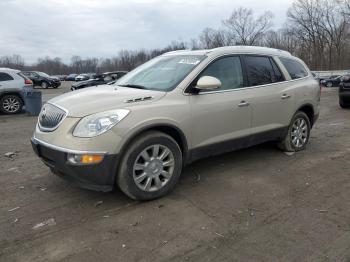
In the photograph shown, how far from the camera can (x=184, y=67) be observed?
4.71 metres

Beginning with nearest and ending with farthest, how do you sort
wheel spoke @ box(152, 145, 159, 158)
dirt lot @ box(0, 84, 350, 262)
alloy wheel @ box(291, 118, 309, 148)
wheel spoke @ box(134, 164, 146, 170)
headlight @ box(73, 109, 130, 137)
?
dirt lot @ box(0, 84, 350, 262)
headlight @ box(73, 109, 130, 137)
wheel spoke @ box(134, 164, 146, 170)
wheel spoke @ box(152, 145, 159, 158)
alloy wheel @ box(291, 118, 309, 148)

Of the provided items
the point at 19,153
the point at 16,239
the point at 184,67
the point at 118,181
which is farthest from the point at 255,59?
the point at 19,153

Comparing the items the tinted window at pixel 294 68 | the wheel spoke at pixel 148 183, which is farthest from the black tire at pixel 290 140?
the wheel spoke at pixel 148 183

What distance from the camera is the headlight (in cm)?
372

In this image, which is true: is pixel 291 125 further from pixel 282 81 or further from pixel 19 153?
pixel 19 153

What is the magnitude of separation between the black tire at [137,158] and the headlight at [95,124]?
34cm

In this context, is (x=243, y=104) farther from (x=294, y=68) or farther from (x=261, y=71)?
(x=294, y=68)

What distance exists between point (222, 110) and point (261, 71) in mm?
1198

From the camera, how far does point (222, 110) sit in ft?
15.5

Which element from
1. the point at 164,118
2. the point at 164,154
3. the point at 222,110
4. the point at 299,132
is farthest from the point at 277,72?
the point at 164,154

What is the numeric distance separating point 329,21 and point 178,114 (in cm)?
7525

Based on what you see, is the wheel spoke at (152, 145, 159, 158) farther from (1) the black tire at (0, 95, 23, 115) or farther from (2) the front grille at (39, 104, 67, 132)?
(1) the black tire at (0, 95, 23, 115)

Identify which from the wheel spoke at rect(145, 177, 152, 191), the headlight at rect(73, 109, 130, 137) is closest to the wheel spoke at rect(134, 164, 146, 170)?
the wheel spoke at rect(145, 177, 152, 191)

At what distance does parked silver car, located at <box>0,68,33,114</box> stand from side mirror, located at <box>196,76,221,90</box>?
418 inches
